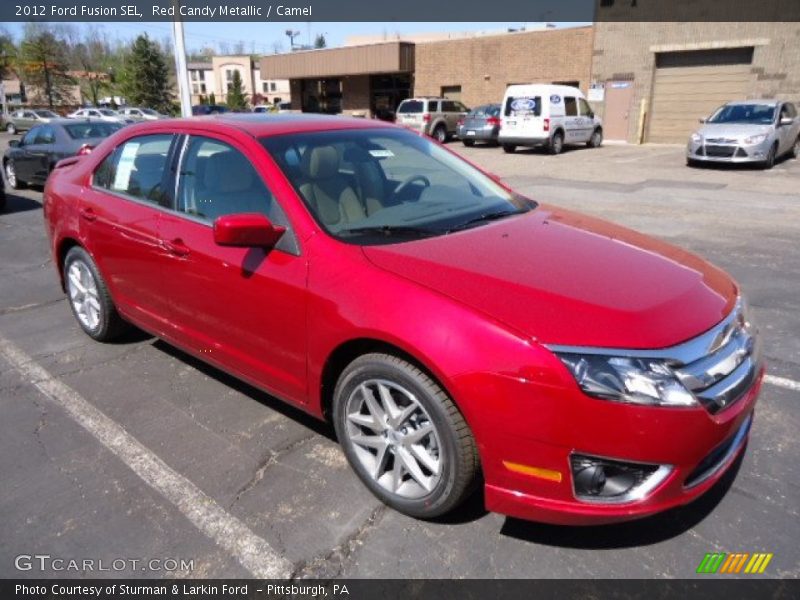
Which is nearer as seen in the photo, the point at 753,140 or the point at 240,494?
the point at 240,494

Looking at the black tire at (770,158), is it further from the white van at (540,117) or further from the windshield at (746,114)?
the white van at (540,117)

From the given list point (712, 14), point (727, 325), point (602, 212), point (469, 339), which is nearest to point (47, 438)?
point (469, 339)

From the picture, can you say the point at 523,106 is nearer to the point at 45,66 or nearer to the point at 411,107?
the point at 411,107

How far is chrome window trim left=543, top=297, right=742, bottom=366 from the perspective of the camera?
2.04 m

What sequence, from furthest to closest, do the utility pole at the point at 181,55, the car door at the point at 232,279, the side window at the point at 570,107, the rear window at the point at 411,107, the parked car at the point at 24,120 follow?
the parked car at the point at 24,120 < the rear window at the point at 411,107 < the side window at the point at 570,107 < the utility pole at the point at 181,55 < the car door at the point at 232,279

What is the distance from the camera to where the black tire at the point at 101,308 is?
13.7 ft

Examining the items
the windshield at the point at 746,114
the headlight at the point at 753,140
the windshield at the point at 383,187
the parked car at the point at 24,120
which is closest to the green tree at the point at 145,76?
the parked car at the point at 24,120

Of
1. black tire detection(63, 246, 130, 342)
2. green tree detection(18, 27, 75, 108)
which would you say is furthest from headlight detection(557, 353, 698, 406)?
green tree detection(18, 27, 75, 108)

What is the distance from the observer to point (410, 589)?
2.23 metres

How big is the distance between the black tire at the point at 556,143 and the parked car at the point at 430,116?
5.35 meters

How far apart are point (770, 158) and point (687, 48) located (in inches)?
371

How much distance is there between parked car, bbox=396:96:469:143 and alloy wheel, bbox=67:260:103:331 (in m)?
20.2

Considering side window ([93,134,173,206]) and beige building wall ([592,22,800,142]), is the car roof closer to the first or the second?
side window ([93,134,173,206])

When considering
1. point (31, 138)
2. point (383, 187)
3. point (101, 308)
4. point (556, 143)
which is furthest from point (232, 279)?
point (556, 143)
